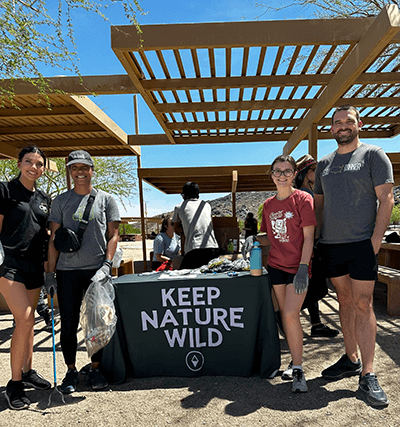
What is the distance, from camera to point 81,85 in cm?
527

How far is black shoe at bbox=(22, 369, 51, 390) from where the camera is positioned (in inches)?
120

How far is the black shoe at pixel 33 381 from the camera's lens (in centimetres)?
304

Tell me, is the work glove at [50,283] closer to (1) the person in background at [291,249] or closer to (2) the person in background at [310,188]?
(1) the person in background at [291,249]

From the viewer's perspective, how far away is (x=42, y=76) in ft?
15.9

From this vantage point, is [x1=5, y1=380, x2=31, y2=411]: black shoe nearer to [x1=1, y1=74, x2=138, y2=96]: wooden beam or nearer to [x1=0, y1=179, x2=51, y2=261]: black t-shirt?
[x1=0, y1=179, x2=51, y2=261]: black t-shirt

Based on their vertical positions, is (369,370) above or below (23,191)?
below

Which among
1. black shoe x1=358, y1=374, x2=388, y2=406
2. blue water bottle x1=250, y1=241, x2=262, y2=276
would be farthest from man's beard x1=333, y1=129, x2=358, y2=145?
black shoe x1=358, y1=374, x2=388, y2=406

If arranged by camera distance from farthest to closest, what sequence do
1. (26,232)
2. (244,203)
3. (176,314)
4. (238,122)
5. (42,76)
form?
1. (244,203)
2. (238,122)
3. (42,76)
4. (176,314)
5. (26,232)

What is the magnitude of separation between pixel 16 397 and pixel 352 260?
295 cm

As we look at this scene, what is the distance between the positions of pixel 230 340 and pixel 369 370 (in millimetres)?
1156

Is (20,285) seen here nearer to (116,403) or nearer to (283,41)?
(116,403)

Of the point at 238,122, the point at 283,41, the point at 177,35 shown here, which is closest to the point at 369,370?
the point at 283,41

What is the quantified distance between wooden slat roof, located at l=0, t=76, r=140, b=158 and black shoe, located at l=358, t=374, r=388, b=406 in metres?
4.45

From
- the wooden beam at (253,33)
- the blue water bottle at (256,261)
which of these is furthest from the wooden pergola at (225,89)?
the blue water bottle at (256,261)
